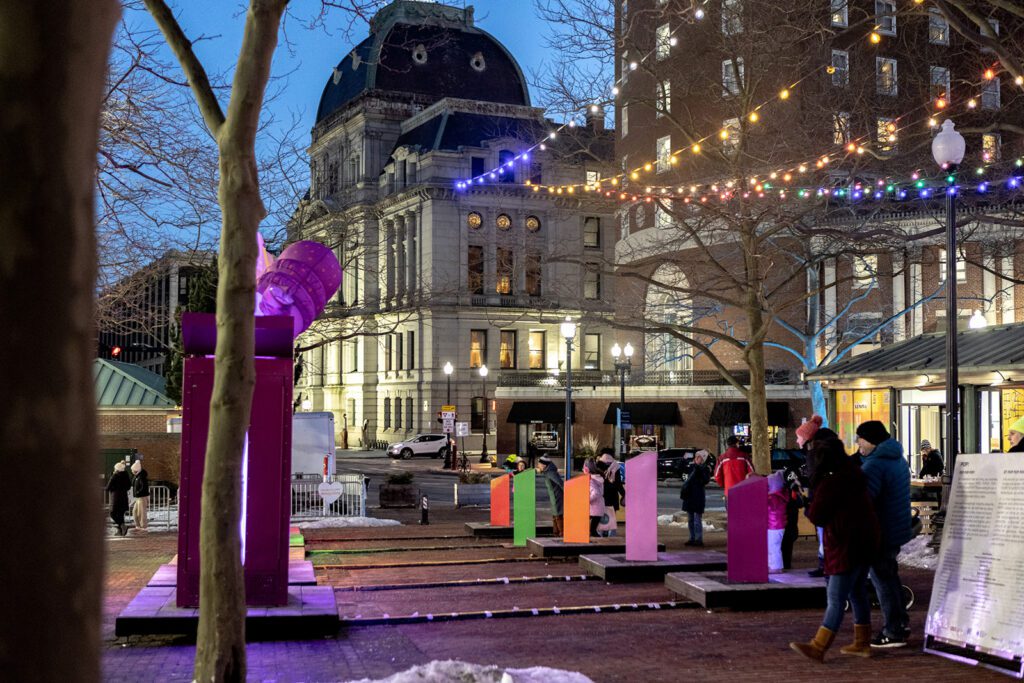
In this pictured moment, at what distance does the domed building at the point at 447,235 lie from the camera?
70.9m

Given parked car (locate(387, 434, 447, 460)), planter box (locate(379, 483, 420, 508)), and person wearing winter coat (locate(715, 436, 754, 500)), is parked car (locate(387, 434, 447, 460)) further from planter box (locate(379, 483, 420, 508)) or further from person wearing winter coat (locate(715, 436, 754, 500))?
person wearing winter coat (locate(715, 436, 754, 500))

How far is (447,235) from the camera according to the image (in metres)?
71.9

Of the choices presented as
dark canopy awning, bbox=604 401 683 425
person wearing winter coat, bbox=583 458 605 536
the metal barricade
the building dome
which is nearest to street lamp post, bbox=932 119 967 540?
person wearing winter coat, bbox=583 458 605 536

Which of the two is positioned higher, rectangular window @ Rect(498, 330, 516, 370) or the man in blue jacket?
rectangular window @ Rect(498, 330, 516, 370)

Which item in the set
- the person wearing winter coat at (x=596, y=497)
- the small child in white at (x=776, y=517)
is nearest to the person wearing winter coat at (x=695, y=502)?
the person wearing winter coat at (x=596, y=497)

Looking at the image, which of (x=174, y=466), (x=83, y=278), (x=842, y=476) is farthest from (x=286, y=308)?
(x=174, y=466)

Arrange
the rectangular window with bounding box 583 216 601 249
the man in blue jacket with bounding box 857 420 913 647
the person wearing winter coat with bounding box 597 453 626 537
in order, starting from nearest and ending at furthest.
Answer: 1. the man in blue jacket with bounding box 857 420 913 647
2. the person wearing winter coat with bounding box 597 453 626 537
3. the rectangular window with bounding box 583 216 601 249

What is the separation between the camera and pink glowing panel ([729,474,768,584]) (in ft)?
40.6

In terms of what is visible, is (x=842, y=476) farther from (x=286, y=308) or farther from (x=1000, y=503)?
(x=286, y=308)

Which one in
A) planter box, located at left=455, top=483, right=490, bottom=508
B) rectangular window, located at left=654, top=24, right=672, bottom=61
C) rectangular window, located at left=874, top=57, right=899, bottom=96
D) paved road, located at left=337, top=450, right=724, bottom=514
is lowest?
paved road, located at left=337, top=450, right=724, bottom=514

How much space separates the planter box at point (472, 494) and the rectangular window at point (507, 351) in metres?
34.7

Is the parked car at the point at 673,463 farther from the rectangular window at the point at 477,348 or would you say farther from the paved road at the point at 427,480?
the rectangular window at the point at 477,348

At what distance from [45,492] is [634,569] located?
1279 cm

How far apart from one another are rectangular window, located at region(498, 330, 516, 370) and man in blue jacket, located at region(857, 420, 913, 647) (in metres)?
64.2
